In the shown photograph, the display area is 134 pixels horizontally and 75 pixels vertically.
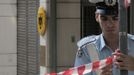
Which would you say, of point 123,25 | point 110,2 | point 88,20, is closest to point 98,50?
point 110,2

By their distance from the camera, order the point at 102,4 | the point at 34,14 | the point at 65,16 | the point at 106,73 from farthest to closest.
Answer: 1. the point at 34,14
2. the point at 65,16
3. the point at 102,4
4. the point at 106,73

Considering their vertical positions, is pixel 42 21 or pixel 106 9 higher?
pixel 106 9

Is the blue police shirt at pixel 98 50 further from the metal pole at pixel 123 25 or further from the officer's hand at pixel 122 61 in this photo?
the metal pole at pixel 123 25

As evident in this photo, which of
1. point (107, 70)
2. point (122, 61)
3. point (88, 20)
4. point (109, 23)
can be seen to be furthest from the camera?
point (88, 20)

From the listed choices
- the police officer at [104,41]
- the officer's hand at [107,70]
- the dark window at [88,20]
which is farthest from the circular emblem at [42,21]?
the officer's hand at [107,70]

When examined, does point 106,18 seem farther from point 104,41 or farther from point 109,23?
point 104,41

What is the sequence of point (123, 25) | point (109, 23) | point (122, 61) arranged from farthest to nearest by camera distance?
1. point (109, 23)
2. point (122, 61)
3. point (123, 25)

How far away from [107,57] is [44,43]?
6.00 meters

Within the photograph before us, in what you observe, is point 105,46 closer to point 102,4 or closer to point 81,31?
point 102,4

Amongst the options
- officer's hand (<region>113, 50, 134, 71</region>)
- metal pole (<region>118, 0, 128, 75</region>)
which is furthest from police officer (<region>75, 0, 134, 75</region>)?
metal pole (<region>118, 0, 128, 75</region>)

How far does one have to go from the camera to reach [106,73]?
4.20 m

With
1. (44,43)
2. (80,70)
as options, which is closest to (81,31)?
(44,43)

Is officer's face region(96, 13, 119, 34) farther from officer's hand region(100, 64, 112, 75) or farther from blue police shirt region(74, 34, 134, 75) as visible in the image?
officer's hand region(100, 64, 112, 75)
